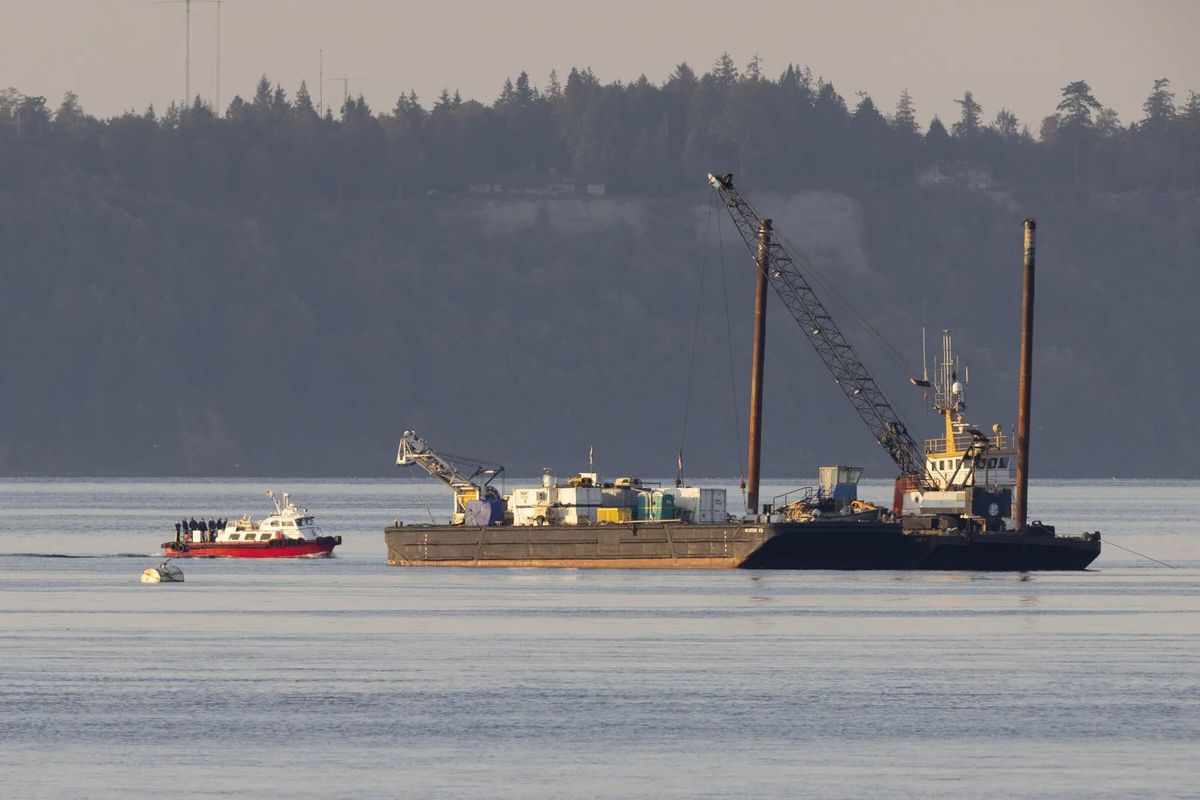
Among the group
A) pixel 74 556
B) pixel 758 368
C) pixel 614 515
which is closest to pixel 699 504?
pixel 614 515

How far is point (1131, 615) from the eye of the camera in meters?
102

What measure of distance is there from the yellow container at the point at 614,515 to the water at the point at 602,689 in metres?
6.64

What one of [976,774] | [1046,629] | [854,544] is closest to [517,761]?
[976,774]

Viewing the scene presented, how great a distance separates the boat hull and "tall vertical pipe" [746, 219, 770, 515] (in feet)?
83.5

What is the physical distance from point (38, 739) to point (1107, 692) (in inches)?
1151

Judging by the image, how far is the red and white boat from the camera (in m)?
151

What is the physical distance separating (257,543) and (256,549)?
1.16 feet

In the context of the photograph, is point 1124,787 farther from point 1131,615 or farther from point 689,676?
point 1131,615

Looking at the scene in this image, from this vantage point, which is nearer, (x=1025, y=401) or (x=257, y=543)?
(x=1025, y=401)

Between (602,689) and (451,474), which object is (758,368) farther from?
(602,689)

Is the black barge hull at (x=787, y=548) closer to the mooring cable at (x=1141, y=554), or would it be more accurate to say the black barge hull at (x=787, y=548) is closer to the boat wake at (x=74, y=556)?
the mooring cable at (x=1141, y=554)

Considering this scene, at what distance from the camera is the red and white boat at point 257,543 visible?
151125mm

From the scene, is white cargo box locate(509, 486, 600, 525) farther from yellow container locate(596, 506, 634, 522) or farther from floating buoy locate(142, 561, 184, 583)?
floating buoy locate(142, 561, 184, 583)

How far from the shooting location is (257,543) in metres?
153
